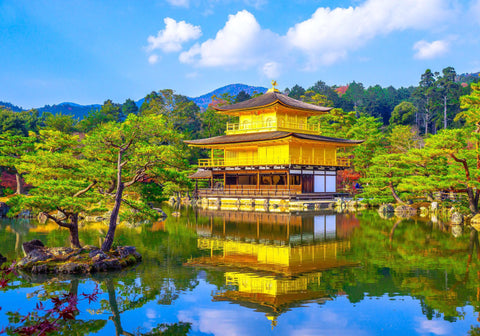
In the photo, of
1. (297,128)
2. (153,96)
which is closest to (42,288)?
(297,128)

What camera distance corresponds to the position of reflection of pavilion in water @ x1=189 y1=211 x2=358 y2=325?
1016 centimetres

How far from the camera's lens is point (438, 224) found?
2395cm

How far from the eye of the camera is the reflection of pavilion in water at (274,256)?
10156mm

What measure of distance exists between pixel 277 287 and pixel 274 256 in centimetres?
401

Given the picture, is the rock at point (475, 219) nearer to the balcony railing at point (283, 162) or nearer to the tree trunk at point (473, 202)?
the tree trunk at point (473, 202)

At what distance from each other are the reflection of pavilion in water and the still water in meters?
0.04

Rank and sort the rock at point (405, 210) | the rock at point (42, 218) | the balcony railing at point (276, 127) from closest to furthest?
the rock at point (42, 218) < the rock at point (405, 210) < the balcony railing at point (276, 127)

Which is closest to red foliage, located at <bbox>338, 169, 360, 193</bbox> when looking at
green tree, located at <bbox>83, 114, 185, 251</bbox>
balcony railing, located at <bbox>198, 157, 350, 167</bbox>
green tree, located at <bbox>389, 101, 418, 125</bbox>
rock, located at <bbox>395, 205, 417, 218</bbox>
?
balcony railing, located at <bbox>198, 157, 350, 167</bbox>

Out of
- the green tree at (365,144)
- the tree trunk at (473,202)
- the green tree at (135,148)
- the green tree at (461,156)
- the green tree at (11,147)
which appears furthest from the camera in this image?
the green tree at (365,144)

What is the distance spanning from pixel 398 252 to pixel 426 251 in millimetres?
1061

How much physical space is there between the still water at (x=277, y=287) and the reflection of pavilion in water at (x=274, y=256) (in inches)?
1.6

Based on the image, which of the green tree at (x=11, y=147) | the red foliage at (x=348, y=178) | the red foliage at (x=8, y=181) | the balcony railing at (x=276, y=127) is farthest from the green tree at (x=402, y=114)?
the green tree at (x=11, y=147)

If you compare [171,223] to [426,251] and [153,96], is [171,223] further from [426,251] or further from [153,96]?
[153,96]

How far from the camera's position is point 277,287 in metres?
10.8
